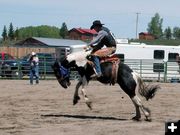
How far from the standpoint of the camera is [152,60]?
3319cm

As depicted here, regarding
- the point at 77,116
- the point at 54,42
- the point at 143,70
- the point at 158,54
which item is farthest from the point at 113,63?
the point at 54,42

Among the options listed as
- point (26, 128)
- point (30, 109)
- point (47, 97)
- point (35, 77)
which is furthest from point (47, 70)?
point (26, 128)

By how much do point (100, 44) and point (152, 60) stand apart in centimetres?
2192

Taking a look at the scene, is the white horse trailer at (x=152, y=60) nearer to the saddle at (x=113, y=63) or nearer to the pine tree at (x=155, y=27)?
the saddle at (x=113, y=63)

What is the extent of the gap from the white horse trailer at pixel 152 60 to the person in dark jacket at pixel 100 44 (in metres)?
20.2

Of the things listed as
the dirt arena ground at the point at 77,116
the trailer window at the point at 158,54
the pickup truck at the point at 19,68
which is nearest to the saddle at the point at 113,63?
the dirt arena ground at the point at 77,116

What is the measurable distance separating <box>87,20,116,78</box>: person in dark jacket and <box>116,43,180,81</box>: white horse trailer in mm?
20164

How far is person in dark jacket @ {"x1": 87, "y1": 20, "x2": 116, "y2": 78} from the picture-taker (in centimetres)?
1139

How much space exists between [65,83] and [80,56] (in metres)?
0.77

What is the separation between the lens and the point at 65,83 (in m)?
12.0

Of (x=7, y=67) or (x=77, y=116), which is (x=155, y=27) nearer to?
(x=7, y=67)

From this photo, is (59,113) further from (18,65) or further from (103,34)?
(18,65)

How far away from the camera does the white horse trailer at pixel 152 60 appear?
32.3m

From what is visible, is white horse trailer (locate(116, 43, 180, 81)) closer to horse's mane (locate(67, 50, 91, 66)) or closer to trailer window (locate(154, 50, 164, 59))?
trailer window (locate(154, 50, 164, 59))
